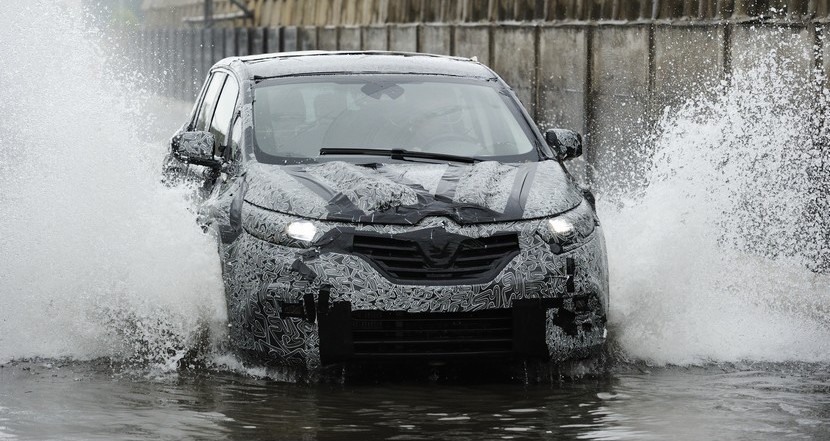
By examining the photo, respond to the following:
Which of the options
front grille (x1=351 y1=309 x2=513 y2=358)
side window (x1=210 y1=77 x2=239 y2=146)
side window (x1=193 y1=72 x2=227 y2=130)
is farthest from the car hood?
side window (x1=193 y1=72 x2=227 y2=130)

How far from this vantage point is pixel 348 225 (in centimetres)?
749

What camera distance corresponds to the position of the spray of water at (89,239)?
27.5ft

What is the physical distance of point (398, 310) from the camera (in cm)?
732

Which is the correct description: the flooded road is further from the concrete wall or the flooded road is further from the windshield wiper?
the concrete wall

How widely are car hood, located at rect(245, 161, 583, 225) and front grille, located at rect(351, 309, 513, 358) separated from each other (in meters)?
0.45

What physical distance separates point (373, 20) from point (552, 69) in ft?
21.7

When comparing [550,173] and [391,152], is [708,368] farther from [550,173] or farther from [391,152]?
[391,152]

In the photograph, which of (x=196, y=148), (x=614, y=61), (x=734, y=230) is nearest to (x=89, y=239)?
(x=196, y=148)

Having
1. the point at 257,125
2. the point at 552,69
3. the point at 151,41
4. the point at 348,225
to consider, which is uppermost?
the point at 151,41

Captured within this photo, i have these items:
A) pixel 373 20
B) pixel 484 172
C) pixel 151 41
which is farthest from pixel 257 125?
pixel 151 41

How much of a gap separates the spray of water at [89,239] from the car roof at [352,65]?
0.85 metres

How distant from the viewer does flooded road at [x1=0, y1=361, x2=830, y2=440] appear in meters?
6.52

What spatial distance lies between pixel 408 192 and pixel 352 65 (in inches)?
72.6

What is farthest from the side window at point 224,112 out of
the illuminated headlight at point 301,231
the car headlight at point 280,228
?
the illuminated headlight at point 301,231
